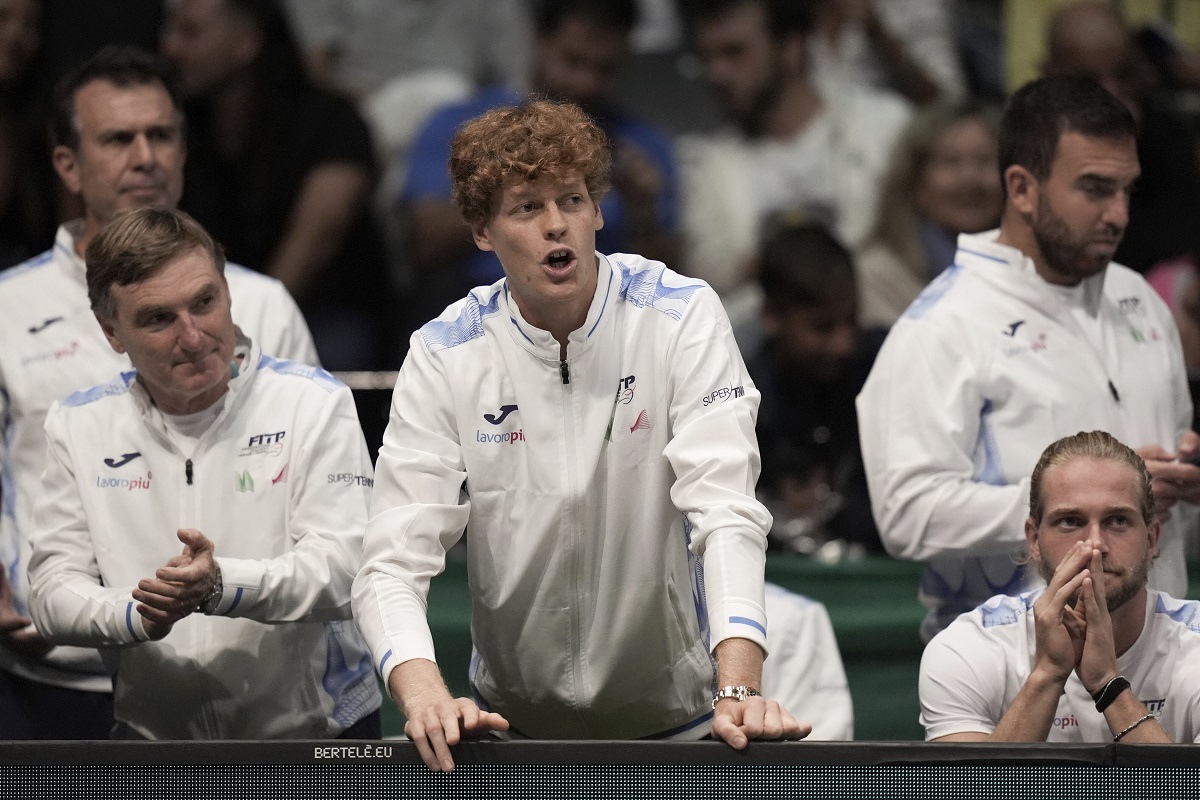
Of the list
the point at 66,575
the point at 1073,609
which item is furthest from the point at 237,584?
the point at 1073,609

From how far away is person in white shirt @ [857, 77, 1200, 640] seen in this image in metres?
3.13

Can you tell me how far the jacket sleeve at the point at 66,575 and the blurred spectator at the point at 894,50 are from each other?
3.79 m

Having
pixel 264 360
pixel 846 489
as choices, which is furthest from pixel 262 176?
pixel 264 360

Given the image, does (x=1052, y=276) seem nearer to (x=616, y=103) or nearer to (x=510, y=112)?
(x=510, y=112)

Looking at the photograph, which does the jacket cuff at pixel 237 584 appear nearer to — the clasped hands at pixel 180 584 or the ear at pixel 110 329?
the clasped hands at pixel 180 584

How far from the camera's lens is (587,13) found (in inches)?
234

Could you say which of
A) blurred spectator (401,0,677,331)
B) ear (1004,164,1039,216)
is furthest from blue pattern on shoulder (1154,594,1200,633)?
blurred spectator (401,0,677,331)

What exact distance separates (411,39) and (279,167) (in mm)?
703

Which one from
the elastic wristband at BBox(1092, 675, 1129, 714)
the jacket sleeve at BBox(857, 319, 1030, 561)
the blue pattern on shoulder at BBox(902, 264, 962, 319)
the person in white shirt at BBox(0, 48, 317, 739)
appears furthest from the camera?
the blue pattern on shoulder at BBox(902, 264, 962, 319)

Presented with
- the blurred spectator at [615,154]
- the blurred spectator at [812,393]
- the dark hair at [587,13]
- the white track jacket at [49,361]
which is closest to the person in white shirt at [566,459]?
the white track jacket at [49,361]

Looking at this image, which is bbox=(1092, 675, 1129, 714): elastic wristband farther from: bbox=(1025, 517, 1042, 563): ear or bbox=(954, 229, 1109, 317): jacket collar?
bbox=(954, 229, 1109, 317): jacket collar

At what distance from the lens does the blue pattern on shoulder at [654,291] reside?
256 centimetres

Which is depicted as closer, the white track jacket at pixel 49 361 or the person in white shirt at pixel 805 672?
the white track jacket at pixel 49 361

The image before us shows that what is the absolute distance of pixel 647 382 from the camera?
2.54 metres
